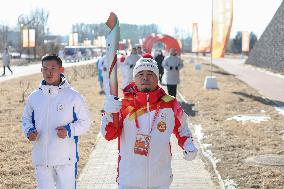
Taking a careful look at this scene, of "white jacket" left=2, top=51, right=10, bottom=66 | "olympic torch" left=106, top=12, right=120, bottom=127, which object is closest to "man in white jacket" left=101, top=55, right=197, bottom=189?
"olympic torch" left=106, top=12, right=120, bottom=127

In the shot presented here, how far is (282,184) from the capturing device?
22.4 feet

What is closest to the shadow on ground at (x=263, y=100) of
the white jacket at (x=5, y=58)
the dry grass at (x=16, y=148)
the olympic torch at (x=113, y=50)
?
the dry grass at (x=16, y=148)

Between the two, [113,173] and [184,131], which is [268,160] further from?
[184,131]

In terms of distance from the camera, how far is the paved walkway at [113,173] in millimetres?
6926

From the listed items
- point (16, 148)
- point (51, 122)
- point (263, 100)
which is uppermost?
point (51, 122)

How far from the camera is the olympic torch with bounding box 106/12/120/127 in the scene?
4141mm

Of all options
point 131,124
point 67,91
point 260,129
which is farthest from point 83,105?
point 260,129

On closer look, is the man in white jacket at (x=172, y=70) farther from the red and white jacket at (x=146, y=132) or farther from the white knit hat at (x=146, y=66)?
the red and white jacket at (x=146, y=132)

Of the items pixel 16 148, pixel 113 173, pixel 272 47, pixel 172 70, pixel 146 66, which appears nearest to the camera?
pixel 146 66

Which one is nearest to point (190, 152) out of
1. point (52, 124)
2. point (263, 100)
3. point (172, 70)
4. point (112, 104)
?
point (112, 104)

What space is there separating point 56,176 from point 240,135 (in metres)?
6.23

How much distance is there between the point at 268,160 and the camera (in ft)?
26.9

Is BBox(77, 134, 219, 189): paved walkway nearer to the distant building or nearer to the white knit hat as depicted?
the white knit hat

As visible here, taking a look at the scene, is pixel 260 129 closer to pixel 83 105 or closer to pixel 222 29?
pixel 83 105
